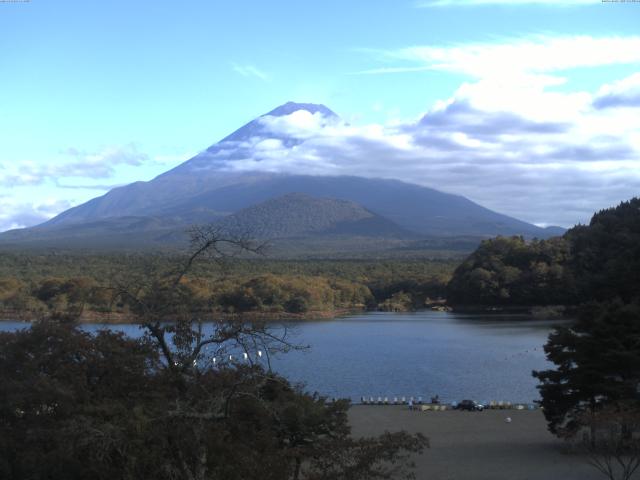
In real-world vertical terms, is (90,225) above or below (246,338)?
above

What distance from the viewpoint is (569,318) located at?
4569 cm

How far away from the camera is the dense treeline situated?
45.9m

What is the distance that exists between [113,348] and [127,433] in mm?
1831

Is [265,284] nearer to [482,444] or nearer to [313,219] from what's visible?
[482,444]

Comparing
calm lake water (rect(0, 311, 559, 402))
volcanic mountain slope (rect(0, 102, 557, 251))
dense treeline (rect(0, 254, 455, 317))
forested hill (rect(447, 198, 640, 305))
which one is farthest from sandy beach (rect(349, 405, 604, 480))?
volcanic mountain slope (rect(0, 102, 557, 251))

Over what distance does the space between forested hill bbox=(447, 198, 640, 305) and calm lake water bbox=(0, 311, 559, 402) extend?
5684 millimetres

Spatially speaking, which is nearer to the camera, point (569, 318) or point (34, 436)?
point (34, 436)

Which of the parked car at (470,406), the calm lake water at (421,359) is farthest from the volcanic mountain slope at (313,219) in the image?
the parked car at (470,406)

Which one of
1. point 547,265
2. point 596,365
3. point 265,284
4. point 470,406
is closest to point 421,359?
point 470,406

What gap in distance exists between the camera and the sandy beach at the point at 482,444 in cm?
1248

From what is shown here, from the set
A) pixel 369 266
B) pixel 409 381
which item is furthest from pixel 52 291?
pixel 369 266

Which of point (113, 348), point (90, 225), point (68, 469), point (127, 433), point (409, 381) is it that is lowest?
point (409, 381)

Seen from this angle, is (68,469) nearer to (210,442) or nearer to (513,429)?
(210,442)

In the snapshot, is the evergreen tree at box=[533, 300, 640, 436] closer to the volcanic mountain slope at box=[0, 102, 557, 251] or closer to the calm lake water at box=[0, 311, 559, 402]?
the calm lake water at box=[0, 311, 559, 402]
